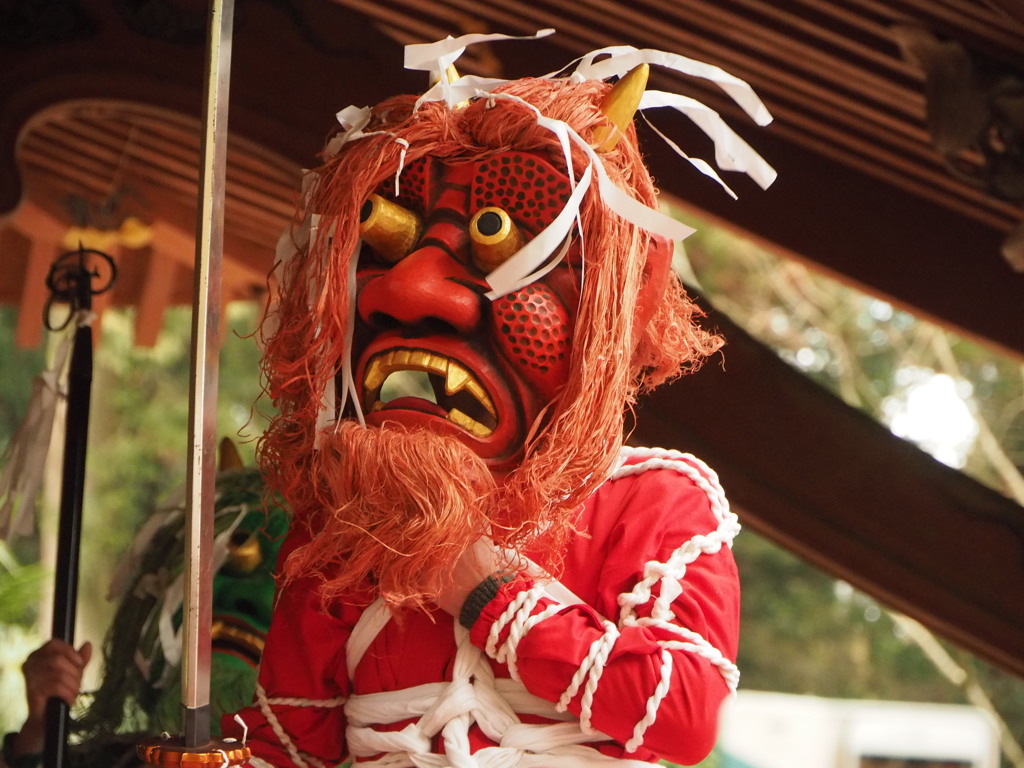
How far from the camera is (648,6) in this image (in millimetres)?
1605

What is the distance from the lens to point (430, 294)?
889mm

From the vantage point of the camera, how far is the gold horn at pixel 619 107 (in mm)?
933

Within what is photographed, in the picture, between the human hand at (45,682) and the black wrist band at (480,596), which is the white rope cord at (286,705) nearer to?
the black wrist band at (480,596)

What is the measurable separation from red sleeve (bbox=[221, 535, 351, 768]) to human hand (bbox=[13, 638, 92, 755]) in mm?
372

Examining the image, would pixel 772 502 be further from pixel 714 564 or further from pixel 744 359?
pixel 714 564

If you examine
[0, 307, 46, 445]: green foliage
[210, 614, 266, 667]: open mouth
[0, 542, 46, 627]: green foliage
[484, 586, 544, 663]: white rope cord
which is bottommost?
[484, 586, 544, 663]: white rope cord

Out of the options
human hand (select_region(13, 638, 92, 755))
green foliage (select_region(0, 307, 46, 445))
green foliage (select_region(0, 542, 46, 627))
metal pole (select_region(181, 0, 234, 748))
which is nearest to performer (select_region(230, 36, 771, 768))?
metal pole (select_region(181, 0, 234, 748))

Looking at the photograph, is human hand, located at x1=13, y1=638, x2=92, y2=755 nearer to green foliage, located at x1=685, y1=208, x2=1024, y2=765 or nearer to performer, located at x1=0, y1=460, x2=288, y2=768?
performer, located at x1=0, y1=460, x2=288, y2=768

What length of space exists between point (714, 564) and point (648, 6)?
0.92m

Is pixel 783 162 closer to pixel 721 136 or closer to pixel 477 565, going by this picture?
pixel 721 136

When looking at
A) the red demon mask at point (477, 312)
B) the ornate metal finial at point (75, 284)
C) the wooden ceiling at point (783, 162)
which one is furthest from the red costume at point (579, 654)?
the wooden ceiling at point (783, 162)

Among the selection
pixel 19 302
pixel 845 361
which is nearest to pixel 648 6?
pixel 19 302

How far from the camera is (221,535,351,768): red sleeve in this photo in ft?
3.29

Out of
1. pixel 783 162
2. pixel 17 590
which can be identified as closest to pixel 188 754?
pixel 783 162
